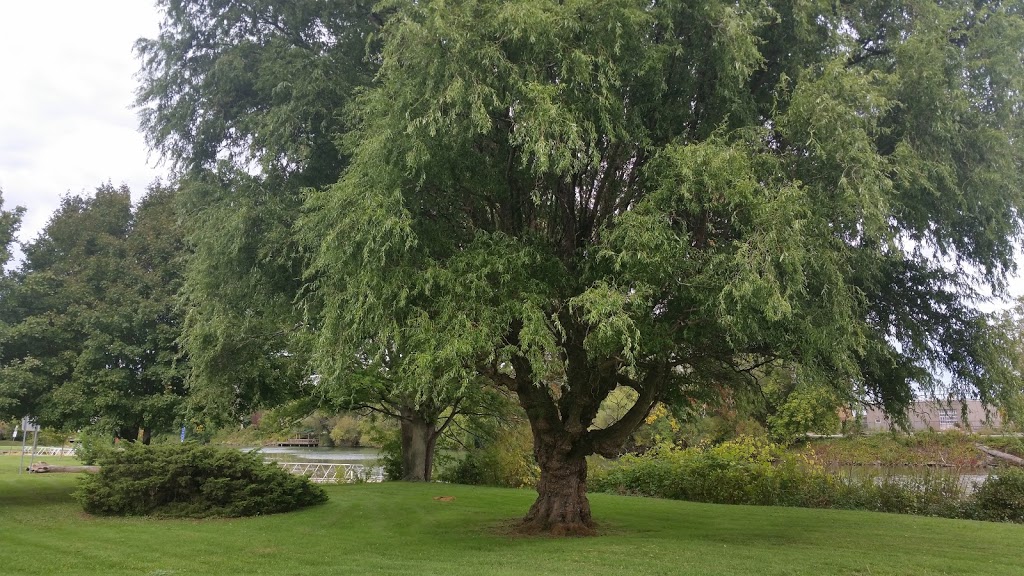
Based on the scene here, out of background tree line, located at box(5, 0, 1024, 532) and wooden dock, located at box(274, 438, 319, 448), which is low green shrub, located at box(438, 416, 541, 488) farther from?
wooden dock, located at box(274, 438, 319, 448)

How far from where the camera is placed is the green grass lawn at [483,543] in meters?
9.16

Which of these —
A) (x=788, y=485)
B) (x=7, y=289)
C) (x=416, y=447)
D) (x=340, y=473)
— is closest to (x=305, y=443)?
(x=340, y=473)

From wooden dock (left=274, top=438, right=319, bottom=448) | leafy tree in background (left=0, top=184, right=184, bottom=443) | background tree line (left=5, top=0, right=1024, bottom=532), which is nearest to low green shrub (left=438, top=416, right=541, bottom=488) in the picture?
leafy tree in background (left=0, top=184, right=184, bottom=443)

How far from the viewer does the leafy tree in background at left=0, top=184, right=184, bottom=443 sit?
618 inches

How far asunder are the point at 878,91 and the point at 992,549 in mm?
7904

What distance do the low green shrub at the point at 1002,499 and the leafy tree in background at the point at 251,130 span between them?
13638 mm

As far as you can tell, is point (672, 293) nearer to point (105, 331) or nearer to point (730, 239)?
point (730, 239)

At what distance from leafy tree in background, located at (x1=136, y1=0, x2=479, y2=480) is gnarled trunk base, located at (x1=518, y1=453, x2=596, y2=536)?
2476mm

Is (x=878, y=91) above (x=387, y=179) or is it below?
above

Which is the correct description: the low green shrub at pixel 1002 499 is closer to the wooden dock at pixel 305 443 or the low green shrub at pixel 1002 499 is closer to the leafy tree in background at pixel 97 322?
the leafy tree in background at pixel 97 322

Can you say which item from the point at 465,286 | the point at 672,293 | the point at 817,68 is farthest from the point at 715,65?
the point at 465,286

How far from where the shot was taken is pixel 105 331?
16.5 metres

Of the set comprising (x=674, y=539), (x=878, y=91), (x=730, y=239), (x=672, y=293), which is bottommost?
(x=674, y=539)

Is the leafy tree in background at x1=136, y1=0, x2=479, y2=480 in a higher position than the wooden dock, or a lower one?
higher
